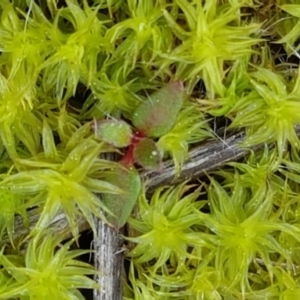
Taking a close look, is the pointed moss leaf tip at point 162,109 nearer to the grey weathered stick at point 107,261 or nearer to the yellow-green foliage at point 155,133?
the yellow-green foliage at point 155,133

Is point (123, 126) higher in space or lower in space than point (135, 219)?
higher

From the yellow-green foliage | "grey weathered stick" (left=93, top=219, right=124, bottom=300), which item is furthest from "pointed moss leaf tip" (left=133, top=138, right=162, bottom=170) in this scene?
"grey weathered stick" (left=93, top=219, right=124, bottom=300)

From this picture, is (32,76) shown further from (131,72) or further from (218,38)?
(218,38)

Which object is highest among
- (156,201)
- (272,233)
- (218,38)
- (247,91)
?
(218,38)

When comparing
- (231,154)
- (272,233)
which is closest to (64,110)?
(231,154)

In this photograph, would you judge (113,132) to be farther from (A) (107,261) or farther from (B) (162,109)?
(A) (107,261)

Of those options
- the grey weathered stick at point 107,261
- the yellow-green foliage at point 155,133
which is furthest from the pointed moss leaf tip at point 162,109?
the grey weathered stick at point 107,261
